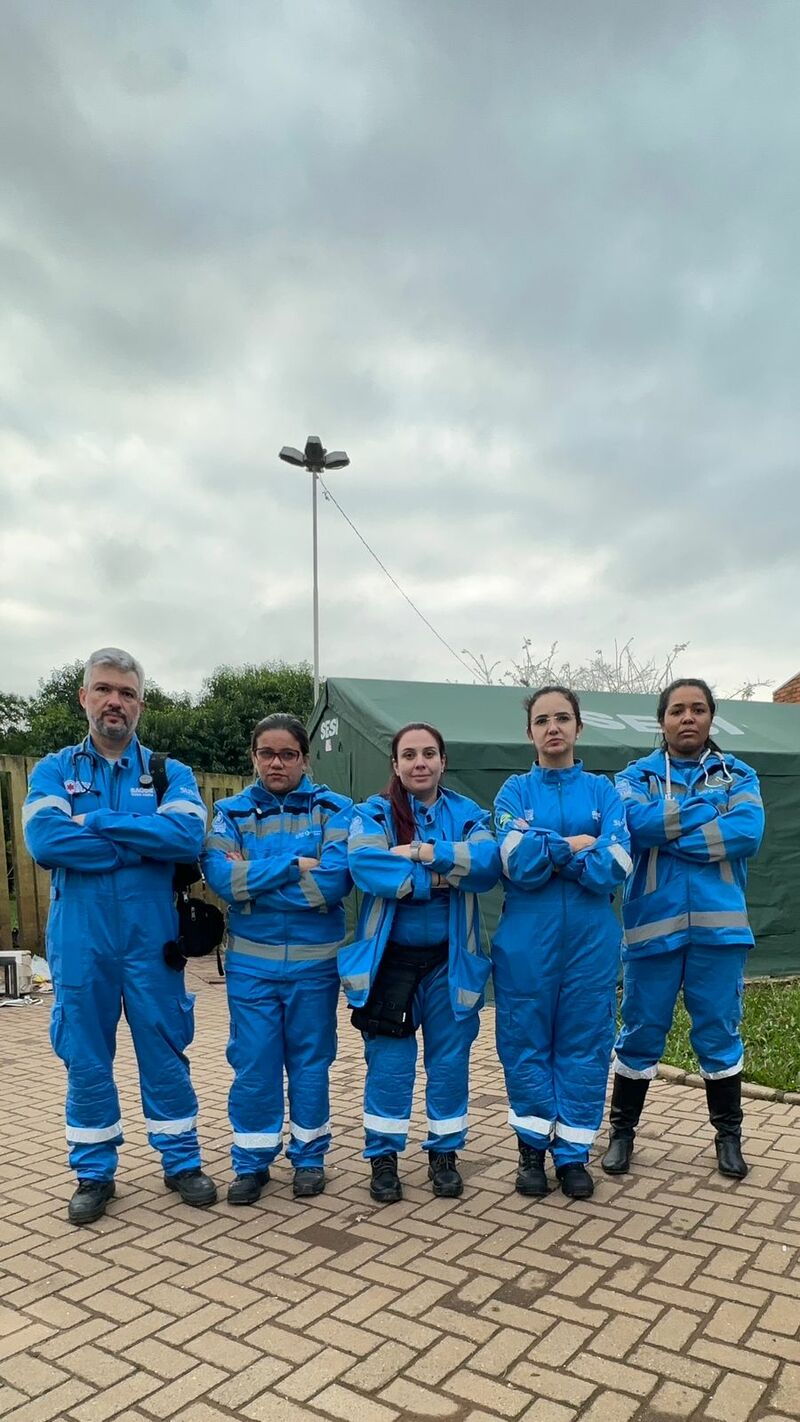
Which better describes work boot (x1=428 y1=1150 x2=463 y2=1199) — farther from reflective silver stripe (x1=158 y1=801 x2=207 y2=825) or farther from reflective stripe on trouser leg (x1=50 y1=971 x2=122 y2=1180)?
reflective silver stripe (x1=158 y1=801 x2=207 y2=825)

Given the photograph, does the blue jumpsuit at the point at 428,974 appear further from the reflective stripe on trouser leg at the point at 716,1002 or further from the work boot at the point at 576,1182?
the reflective stripe on trouser leg at the point at 716,1002

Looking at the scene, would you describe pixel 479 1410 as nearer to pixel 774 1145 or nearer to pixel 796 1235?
pixel 796 1235

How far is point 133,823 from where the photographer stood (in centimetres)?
331

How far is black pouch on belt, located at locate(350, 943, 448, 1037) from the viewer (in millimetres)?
3385

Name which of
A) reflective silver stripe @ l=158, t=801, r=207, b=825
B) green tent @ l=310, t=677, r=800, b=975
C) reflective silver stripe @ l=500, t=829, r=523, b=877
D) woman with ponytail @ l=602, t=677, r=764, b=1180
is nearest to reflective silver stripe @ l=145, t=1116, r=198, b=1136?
reflective silver stripe @ l=158, t=801, r=207, b=825

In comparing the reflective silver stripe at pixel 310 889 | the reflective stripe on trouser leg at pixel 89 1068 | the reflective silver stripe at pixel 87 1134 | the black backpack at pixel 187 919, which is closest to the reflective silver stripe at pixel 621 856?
the reflective silver stripe at pixel 310 889

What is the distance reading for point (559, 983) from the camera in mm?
3457

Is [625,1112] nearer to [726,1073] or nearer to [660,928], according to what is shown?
[726,1073]

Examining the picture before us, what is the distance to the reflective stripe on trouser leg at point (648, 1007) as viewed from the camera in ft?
12.0

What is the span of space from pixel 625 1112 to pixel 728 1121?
39cm

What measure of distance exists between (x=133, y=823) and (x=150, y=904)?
322 mm

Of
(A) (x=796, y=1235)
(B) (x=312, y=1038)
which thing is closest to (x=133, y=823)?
(B) (x=312, y=1038)

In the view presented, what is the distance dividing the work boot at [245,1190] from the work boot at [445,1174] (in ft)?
2.08

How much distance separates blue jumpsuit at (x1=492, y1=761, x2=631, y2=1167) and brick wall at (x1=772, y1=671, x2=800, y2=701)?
18397 mm
